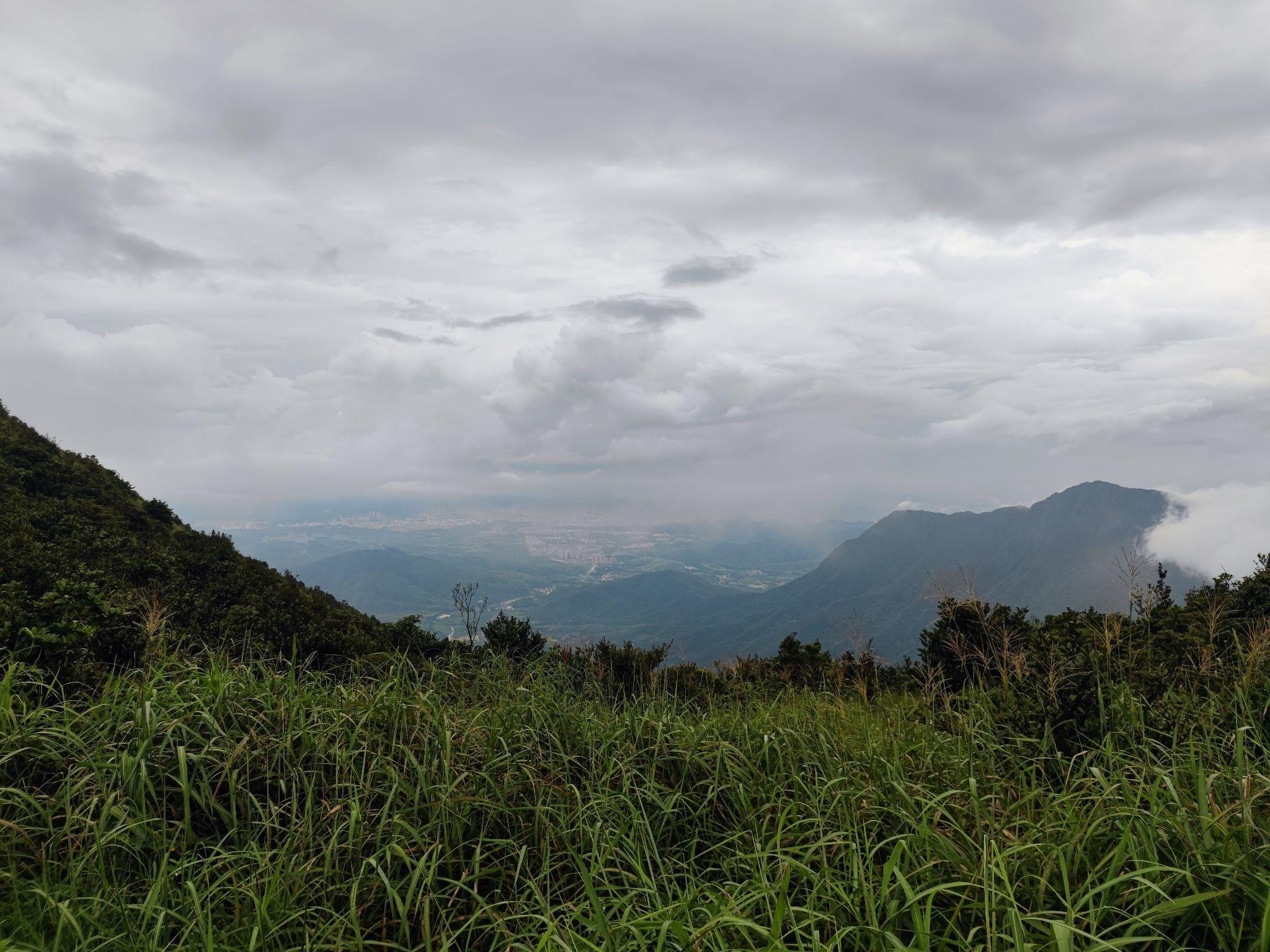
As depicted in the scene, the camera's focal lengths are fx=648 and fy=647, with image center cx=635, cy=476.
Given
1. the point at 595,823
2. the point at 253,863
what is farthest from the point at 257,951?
the point at 595,823

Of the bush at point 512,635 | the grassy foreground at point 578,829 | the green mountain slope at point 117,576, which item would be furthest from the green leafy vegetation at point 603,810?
the bush at point 512,635

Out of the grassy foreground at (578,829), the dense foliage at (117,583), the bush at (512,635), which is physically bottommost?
the bush at (512,635)

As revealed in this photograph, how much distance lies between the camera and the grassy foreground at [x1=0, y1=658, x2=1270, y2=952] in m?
3.24

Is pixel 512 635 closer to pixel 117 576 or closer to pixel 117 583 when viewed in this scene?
pixel 117 583

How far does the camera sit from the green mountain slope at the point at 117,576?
23.5 feet

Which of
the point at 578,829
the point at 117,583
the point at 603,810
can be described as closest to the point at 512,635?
the point at 117,583

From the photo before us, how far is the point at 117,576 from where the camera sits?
45.7 feet

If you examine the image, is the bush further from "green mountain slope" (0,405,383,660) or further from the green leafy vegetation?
the green leafy vegetation

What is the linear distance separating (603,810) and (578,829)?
1.03 feet

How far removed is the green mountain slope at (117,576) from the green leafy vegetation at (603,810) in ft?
0.46

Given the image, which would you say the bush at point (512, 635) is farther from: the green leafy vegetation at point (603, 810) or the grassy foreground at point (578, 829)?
the grassy foreground at point (578, 829)

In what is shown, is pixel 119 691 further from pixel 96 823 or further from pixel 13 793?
pixel 96 823

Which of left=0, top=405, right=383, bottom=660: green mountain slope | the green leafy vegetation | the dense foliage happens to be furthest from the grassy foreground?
left=0, top=405, right=383, bottom=660: green mountain slope

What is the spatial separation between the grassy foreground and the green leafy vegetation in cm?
3
